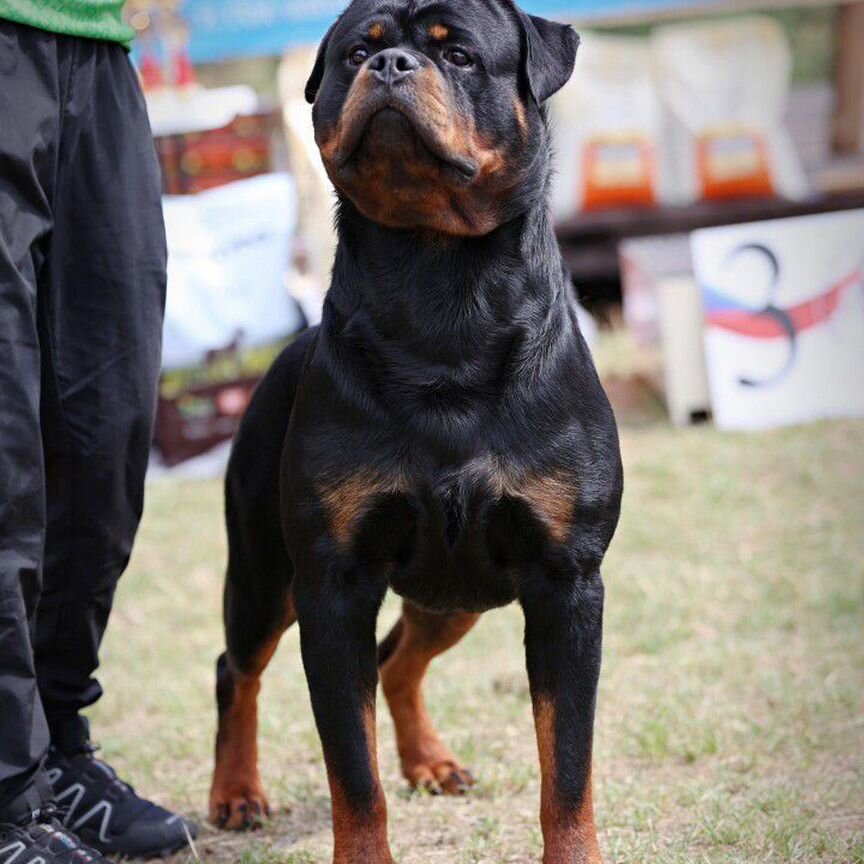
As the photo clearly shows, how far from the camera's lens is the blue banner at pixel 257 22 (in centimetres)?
779

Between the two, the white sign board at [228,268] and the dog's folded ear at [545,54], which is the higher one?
the dog's folded ear at [545,54]

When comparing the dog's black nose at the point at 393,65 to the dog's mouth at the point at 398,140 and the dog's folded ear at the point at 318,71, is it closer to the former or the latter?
the dog's mouth at the point at 398,140

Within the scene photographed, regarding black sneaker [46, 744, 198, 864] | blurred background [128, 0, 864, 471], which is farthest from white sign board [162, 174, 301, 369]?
black sneaker [46, 744, 198, 864]

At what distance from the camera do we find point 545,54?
237cm

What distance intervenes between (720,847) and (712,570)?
7.02ft

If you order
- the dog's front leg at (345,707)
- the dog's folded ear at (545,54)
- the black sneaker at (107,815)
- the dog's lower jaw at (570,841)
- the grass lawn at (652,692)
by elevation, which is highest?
the dog's folded ear at (545,54)

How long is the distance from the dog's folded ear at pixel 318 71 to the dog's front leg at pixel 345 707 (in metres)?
0.86

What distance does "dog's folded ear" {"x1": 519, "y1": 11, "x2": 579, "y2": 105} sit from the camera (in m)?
2.32

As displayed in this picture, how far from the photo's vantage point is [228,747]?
2996 mm

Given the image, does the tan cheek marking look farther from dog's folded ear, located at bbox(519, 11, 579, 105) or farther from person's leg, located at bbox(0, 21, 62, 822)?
dog's folded ear, located at bbox(519, 11, 579, 105)

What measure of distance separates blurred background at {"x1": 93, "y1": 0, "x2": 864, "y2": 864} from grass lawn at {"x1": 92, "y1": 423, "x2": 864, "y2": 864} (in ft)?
0.04

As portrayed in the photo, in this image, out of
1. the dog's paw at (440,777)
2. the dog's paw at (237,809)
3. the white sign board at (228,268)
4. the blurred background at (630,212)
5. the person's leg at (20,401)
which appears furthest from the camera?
the blurred background at (630,212)

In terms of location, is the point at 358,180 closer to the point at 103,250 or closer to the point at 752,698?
the point at 103,250

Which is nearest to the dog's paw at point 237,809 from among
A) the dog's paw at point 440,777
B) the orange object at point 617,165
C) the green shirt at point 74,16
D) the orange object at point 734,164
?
the dog's paw at point 440,777
